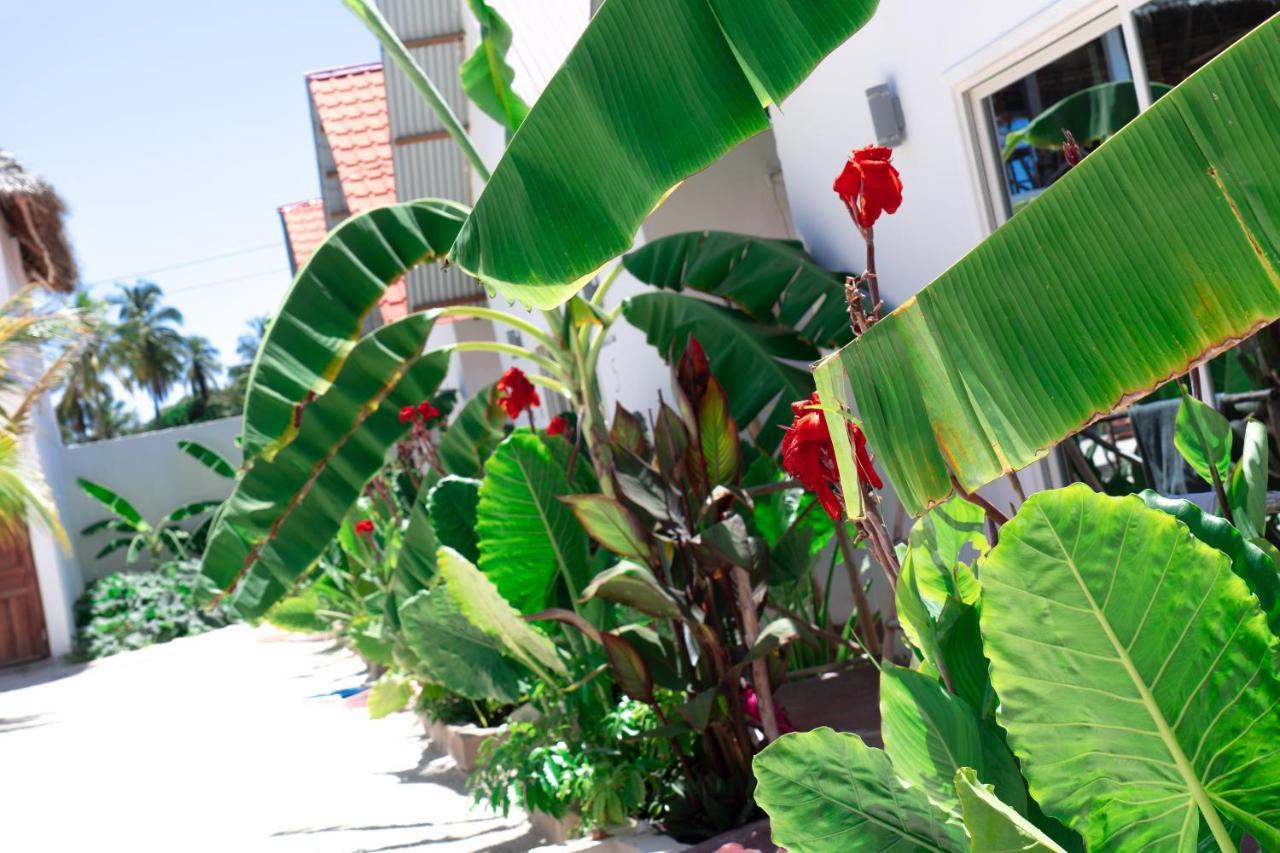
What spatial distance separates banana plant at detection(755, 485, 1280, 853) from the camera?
6.20 feet

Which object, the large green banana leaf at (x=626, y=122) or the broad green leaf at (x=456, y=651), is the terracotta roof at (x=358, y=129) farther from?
the large green banana leaf at (x=626, y=122)

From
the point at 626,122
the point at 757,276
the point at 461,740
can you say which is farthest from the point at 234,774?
the point at 626,122

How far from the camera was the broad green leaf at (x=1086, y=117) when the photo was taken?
4266 millimetres

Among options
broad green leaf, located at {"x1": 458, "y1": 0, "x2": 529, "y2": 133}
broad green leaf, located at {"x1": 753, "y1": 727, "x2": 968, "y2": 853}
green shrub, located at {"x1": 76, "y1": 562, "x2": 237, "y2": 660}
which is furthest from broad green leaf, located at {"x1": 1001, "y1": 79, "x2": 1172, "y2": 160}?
green shrub, located at {"x1": 76, "y1": 562, "x2": 237, "y2": 660}

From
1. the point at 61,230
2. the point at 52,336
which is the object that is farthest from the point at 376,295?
the point at 61,230

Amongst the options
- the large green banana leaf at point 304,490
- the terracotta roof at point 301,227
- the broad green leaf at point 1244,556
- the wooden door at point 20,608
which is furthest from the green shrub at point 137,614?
the broad green leaf at point 1244,556

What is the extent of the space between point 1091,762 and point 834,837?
536mm

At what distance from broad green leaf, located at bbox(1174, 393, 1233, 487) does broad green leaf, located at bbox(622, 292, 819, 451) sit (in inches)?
109

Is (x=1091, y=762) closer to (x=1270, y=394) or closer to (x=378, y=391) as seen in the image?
(x=1270, y=394)

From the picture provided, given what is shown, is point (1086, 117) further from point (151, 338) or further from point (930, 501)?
point (151, 338)

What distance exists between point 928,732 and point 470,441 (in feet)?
19.7

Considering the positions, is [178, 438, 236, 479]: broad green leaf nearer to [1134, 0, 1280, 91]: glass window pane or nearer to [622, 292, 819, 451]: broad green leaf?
[622, 292, 819, 451]: broad green leaf

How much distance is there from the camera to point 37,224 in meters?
23.4

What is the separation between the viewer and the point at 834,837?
2.30 meters
